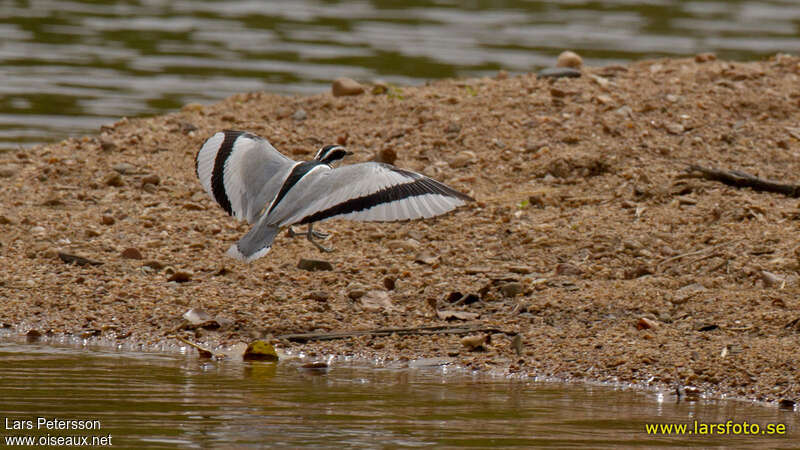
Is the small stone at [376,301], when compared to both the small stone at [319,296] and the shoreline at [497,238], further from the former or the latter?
the small stone at [319,296]

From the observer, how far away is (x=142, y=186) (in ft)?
30.9

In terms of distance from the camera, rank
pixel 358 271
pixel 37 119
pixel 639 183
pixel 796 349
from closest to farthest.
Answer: pixel 796 349 → pixel 358 271 → pixel 639 183 → pixel 37 119

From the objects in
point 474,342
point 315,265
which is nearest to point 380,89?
point 315,265

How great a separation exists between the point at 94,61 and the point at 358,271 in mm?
10143

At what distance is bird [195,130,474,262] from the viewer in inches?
272

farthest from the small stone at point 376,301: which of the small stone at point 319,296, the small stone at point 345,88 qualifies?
the small stone at point 345,88

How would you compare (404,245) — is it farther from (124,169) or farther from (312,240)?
(124,169)

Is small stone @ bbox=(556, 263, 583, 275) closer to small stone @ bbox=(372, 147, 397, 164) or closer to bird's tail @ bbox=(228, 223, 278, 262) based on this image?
bird's tail @ bbox=(228, 223, 278, 262)

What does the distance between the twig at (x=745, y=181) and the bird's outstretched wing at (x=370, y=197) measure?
2.41 meters

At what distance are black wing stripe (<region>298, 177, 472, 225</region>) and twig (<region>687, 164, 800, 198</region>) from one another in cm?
243

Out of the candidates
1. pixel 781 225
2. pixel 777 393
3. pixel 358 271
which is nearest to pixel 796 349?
pixel 777 393

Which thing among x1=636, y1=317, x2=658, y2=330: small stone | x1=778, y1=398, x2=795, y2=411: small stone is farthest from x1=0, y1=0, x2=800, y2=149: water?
x1=778, y1=398, x2=795, y2=411: small stone

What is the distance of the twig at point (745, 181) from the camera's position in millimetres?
8531

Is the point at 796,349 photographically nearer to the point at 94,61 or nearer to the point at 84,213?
the point at 84,213
